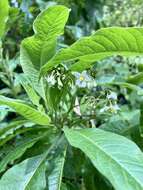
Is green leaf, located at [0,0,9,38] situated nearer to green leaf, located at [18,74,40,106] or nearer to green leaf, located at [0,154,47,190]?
green leaf, located at [18,74,40,106]

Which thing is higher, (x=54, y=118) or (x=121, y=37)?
(x=121, y=37)

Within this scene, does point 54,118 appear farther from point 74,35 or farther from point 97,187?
point 74,35

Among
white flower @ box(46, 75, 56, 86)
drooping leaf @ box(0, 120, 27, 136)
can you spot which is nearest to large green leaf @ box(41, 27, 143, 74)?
white flower @ box(46, 75, 56, 86)

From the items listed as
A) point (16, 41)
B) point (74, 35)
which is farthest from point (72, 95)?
point (16, 41)

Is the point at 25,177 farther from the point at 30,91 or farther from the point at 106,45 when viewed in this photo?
the point at 106,45

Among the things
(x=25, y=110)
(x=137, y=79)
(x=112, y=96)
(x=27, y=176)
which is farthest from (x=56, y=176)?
(x=137, y=79)
